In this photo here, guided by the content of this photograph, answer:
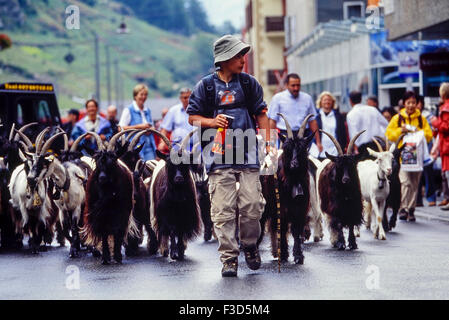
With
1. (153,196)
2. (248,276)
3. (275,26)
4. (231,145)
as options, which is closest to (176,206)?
(153,196)

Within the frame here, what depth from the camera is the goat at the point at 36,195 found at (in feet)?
44.7

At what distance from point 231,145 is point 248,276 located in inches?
50.4

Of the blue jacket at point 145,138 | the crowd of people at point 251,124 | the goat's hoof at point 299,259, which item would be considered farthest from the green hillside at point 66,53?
the goat's hoof at point 299,259

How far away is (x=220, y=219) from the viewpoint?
1058cm

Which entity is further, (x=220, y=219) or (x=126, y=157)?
(x=126, y=157)

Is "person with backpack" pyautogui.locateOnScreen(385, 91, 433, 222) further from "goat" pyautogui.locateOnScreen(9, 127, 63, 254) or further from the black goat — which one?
"goat" pyautogui.locateOnScreen(9, 127, 63, 254)

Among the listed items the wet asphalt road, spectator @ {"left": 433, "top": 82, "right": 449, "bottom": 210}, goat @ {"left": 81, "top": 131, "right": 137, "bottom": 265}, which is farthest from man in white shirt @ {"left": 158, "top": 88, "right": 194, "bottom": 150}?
spectator @ {"left": 433, "top": 82, "right": 449, "bottom": 210}

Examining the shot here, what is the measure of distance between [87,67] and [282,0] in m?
97.0

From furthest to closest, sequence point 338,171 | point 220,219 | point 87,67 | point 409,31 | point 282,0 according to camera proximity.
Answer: point 87,67 → point 282,0 → point 409,31 → point 338,171 → point 220,219

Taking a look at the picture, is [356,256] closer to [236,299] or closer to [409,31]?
[236,299]

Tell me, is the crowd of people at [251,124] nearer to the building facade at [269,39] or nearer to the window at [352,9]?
the window at [352,9]

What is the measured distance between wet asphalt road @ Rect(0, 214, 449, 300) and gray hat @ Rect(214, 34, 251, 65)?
2.13m

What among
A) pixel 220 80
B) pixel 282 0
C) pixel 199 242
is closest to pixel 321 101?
pixel 199 242

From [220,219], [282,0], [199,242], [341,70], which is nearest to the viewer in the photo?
[220,219]
